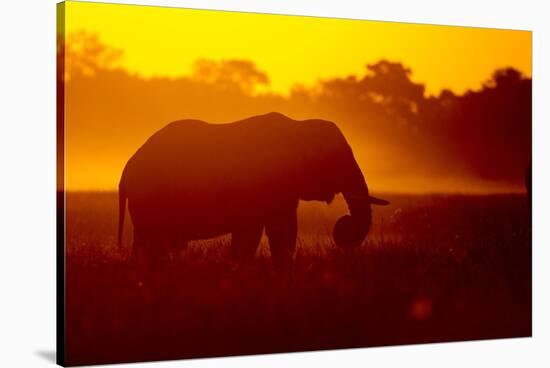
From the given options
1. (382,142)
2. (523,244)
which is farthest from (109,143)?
(523,244)

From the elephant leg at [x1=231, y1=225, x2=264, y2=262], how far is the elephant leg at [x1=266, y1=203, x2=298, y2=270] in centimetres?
10

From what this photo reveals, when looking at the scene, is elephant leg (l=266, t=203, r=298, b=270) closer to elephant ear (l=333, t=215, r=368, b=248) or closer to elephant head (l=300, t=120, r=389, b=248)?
elephant head (l=300, t=120, r=389, b=248)

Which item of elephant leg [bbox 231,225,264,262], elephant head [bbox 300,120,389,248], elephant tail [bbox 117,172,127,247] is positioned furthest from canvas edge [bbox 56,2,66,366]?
elephant head [bbox 300,120,389,248]

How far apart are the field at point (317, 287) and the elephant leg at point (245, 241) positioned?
0.07 meters

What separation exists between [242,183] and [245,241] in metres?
0.43

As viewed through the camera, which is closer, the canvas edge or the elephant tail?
the canvas edge

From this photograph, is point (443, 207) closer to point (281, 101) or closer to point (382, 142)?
point (382, 142)

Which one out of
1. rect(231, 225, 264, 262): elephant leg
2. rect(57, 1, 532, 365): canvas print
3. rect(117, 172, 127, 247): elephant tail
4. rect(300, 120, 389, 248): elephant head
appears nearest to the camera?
rect(57, 1, 532, 365): canvas print

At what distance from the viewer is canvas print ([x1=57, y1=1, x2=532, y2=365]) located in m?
9.53

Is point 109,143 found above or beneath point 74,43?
beneath

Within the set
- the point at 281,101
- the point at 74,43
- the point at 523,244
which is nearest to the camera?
the point at 74,43

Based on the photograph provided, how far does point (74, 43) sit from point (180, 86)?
853 mm

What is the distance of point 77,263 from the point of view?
9.45 m

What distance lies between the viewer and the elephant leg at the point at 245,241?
392 inches
